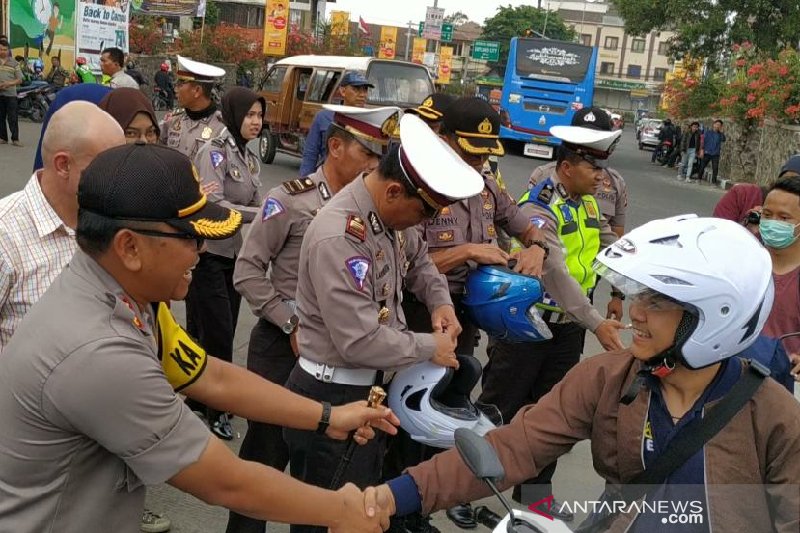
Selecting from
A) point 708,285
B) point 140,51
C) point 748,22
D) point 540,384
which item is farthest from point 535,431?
point 140,51

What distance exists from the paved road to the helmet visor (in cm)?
57

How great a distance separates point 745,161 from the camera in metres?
22.2

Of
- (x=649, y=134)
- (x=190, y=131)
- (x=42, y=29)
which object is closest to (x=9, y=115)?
(x=42, y=29)

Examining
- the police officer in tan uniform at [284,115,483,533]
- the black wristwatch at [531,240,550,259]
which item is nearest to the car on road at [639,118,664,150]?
the black wristwatch at [531,240,550,259]

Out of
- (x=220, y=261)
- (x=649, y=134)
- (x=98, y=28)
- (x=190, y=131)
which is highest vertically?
(x=98, y=28)

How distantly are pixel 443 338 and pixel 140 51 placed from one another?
31.3 metres

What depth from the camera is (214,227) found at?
1.94 meters

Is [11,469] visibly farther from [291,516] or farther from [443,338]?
[443,338]

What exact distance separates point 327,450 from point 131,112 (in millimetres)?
2019

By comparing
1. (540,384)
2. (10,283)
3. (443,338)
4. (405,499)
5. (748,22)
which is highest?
(748,22)

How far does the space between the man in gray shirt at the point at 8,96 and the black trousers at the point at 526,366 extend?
43.0ft

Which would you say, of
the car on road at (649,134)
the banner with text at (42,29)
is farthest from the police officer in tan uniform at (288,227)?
the car on road at (649,134)

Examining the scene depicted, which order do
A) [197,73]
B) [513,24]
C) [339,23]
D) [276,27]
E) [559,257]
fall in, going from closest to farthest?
[559,257], [197,73], [276,27], [339,23], [513,24]

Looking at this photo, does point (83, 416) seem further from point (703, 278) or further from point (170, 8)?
point (170, 8)
